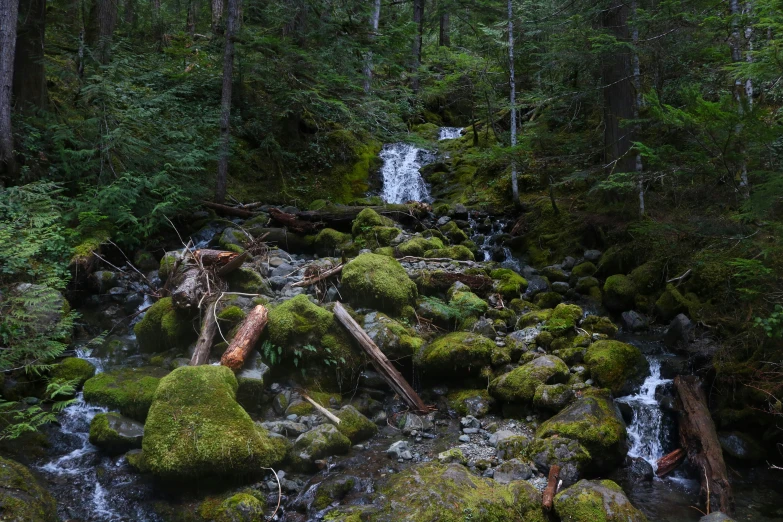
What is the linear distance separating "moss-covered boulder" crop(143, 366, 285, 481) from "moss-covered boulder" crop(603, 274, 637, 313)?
7.42 metres

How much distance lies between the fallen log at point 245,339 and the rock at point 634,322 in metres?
6.80

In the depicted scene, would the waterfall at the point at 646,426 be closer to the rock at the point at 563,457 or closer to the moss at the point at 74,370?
the rock at the point at 563,457

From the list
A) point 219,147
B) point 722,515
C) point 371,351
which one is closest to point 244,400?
point 371,351

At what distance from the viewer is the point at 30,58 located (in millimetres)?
11406

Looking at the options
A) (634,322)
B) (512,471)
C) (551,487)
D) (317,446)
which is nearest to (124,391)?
(317,446)

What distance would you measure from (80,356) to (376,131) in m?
10.0

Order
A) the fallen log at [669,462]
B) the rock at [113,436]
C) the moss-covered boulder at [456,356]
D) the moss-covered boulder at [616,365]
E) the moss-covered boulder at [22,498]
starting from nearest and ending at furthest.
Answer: the moss-covered boulder at [22,498]
the rock at [113,436]
the fallen log at [669,462]
the moss-covered boulder at [616,365]
the moss-covered boulder at [456,356]

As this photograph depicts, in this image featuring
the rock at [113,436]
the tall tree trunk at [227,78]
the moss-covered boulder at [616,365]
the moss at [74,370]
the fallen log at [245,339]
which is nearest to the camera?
the rock at [113,436]

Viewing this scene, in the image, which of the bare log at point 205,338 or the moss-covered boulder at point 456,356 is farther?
the moss-covered boulder at point 456,356

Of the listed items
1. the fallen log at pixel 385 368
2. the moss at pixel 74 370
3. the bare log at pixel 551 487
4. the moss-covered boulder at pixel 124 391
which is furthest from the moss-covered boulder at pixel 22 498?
the bare log at pixel 551 487

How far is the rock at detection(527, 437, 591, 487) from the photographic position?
5562mm

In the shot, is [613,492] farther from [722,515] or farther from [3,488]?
[3,488]

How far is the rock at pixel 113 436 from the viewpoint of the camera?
583 cm

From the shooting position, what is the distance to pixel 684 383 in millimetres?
6910
